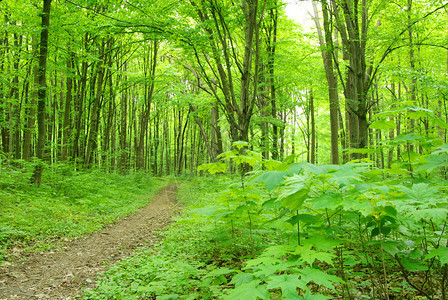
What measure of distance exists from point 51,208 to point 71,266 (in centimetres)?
394

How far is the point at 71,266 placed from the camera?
4.98 meters

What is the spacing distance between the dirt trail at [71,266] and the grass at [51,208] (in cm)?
51

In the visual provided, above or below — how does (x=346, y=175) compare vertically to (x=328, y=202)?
above

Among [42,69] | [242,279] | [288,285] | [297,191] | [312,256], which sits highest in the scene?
[42,69]

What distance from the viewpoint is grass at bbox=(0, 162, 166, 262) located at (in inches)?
236

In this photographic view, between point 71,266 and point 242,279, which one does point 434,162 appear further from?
point 71,266

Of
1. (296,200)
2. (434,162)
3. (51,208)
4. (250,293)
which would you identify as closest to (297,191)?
(296,200)

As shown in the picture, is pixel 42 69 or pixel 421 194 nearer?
pixel 421 194

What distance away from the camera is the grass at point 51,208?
598 centimetres

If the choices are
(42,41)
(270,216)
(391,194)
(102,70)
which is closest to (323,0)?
(270,216)

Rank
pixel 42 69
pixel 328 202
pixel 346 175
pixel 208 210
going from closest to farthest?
pixel 328 202, pixel 346 175, pixel 208 210, pixel 42 69

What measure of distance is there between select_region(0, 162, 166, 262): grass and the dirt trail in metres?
0.51

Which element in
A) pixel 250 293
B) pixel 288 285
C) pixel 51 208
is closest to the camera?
pixel 288 285

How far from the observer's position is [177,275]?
3570 mm
